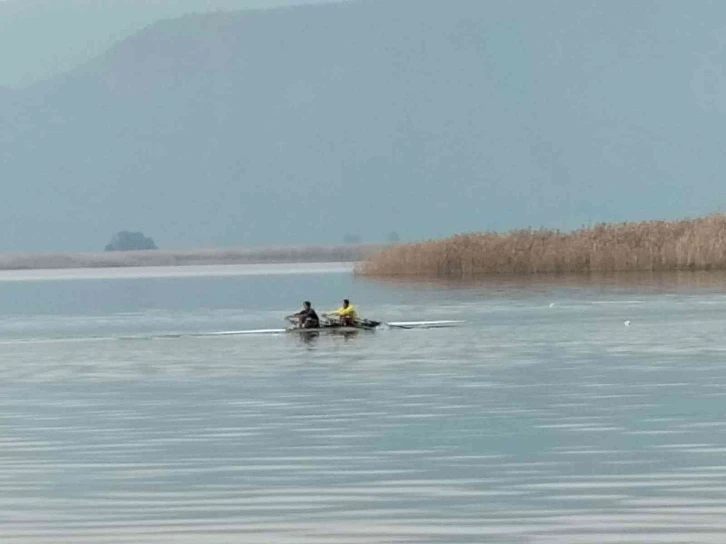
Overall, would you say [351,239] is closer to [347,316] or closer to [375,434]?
[347,316]

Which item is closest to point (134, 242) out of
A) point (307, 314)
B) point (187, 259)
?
point (187, 259)

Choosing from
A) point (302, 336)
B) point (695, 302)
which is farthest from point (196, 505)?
point (695, 302)

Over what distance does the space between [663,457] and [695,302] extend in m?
29.8

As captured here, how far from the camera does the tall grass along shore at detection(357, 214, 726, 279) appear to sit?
2425 inches

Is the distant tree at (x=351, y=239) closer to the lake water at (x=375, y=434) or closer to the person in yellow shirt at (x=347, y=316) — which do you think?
the lake water at (x=375, y=434)

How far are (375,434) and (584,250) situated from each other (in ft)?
142

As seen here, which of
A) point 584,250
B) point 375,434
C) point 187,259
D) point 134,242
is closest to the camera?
point 375,434

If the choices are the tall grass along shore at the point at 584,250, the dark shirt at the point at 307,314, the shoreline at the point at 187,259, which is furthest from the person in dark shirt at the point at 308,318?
the shoreline at the point at 187,259

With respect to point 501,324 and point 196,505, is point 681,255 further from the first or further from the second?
point 196,505

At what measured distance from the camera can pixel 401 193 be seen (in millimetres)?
199125

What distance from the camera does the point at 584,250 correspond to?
63.0 meters

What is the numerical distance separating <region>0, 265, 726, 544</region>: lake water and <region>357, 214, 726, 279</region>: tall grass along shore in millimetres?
19043

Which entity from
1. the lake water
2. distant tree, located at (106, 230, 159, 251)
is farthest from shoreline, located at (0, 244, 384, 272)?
the lake water

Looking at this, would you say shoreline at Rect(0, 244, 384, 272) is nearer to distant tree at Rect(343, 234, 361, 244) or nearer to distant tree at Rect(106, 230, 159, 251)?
distant tree at Rect(106, 230, 159, 251)
